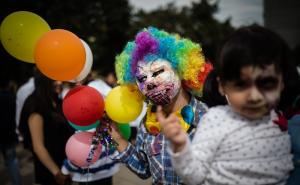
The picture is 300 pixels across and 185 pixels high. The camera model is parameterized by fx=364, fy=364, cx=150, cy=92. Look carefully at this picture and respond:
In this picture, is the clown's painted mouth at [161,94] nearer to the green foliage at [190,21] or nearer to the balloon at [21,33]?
the balloon at [21,33]

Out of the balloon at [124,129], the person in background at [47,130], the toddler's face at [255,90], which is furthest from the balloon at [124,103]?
the person in background at [47,130]

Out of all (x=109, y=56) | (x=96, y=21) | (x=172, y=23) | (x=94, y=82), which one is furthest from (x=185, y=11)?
(x=94, y=82)

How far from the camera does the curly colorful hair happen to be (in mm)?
2242

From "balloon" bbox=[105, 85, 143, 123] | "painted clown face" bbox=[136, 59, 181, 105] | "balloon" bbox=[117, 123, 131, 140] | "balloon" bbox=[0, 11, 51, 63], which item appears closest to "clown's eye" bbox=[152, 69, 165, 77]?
"painted clown face" bbox=[136, 59, 181, 105]

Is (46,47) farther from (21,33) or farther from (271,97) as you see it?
(271,97)

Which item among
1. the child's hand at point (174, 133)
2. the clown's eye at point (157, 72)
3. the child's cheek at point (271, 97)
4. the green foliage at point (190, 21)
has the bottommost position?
the green foliage at point (190, 21)

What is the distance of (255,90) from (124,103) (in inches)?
41.3

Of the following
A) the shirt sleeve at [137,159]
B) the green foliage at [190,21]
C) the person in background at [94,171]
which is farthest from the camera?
the green foliage at [190,21]

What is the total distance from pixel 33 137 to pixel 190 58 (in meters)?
1.81

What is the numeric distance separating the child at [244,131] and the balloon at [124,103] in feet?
2.66

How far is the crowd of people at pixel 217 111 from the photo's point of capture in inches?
60.0

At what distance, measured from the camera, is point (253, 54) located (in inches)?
59.4

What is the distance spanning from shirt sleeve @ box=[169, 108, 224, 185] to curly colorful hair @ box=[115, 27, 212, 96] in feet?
2.25

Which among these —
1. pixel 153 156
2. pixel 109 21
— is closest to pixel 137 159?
pixel 153 156
